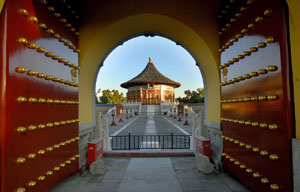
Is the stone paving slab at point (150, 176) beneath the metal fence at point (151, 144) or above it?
above

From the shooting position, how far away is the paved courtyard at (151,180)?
2.51 metres

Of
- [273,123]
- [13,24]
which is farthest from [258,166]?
[13,24]

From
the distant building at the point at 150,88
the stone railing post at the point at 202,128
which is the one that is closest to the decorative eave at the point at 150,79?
the distant building at the point at 150,88

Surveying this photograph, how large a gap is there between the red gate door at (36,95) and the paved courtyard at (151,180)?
1.16 ft

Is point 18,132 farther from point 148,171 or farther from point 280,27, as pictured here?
point 280,27

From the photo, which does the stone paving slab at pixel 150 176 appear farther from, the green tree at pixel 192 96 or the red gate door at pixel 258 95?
the green tree at pixel 192 96

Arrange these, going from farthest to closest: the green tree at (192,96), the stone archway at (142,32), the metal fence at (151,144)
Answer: the green tree at (192,96)
the metal fence at (151,144)
the stone archway at (142,32)

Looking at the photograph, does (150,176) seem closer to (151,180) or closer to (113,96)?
(151,180)

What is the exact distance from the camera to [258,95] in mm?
1962

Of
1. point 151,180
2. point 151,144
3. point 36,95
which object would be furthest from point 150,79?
point 36,95

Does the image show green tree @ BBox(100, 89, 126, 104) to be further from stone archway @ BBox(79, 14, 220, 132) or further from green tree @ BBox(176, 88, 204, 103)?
stone archway @ BBox(79, 14, 220, 132)

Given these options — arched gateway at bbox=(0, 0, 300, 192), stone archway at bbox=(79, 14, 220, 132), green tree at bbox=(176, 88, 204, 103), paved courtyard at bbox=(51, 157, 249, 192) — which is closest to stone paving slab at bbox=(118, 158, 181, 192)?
paved courtyard at bbox=(51, 157, 249, 192)

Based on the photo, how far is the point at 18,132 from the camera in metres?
1.59

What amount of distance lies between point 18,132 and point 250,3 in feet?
9.87
